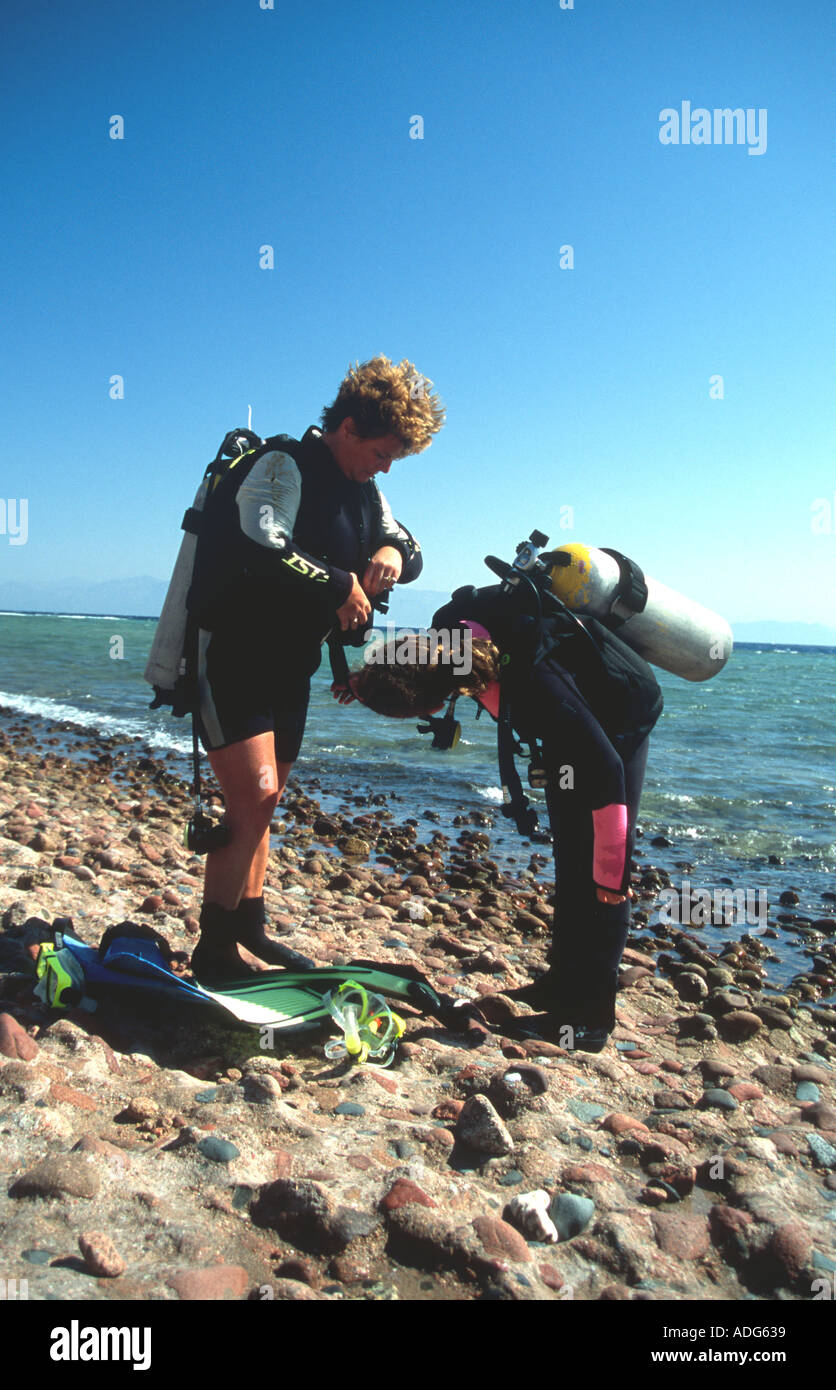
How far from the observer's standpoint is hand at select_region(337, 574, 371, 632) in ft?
11.5

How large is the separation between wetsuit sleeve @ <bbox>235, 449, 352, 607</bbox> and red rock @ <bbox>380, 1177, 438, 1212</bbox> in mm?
2083

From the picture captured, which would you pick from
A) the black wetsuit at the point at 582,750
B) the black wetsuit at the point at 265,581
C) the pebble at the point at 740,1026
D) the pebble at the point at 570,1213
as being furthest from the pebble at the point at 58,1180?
the pebble at the point at 740,1026

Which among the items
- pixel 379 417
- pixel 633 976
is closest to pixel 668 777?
pixel 633 976

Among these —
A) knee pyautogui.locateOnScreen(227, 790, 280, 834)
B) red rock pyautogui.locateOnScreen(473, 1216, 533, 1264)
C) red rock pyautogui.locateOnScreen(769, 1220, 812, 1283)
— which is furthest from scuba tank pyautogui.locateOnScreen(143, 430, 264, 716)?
red rock pyautogui.locateOnScreen(769, 1220, 812, 1283)

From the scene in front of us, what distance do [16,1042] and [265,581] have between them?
1.89m

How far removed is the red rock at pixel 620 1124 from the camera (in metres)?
3.08

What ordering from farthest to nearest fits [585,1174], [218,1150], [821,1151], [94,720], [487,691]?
[94,720] → [487,691] → [821,1151] → [585,1174] → [218,1150]

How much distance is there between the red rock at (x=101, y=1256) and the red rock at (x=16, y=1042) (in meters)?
0.96

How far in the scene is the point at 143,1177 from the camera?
244 centimetres

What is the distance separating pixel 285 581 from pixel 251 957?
2096 millimetres

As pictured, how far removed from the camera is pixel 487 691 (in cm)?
380

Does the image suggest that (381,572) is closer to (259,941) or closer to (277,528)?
(277,528)

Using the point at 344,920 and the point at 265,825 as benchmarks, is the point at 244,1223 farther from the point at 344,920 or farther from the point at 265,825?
the point at 344,920

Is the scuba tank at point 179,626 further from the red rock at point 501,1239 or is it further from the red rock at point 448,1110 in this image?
the red rock at point 501,1239
